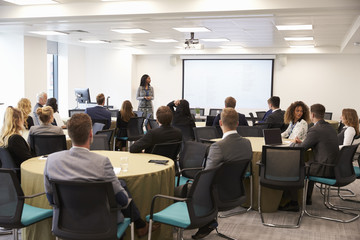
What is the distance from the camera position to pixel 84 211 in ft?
9.64

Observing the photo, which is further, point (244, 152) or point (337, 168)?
point (337, 168)

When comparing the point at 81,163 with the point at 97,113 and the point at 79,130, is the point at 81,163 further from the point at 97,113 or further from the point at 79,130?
the point at 97,113

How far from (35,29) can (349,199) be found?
764 cm

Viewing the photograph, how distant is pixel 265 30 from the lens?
897cm

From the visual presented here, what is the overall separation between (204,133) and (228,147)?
2.55 meters

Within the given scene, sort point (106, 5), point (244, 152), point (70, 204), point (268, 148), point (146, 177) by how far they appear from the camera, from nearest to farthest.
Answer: point (70, 204) < point (146, 177) < point (244, 152) < point (268, 148) < point (106, 5)

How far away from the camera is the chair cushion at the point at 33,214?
3.33 m

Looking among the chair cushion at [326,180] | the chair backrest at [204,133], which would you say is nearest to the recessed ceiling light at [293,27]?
the chair backrest at [204,133]

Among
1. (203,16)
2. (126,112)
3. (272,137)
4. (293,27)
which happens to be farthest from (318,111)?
(126,112)

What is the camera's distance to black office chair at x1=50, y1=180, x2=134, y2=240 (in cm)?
288

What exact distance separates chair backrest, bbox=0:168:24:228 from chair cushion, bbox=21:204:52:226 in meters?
0.06

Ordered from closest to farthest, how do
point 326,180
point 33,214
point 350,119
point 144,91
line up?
point 33,214 → point 326,180 → point 350,119 → point 144,91

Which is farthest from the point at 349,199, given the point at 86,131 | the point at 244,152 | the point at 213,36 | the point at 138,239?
the point at 213,36

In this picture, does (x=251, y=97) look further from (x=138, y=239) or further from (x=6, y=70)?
(x=138, y=239)
